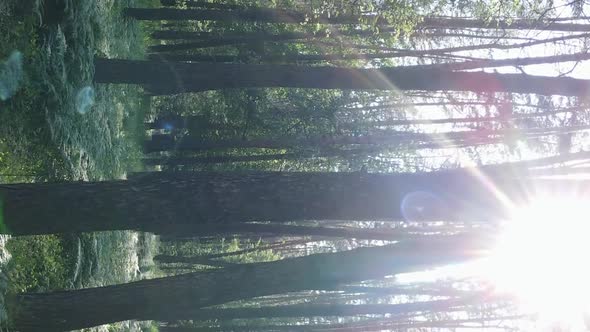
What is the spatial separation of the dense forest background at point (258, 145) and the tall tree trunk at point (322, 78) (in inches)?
1.1

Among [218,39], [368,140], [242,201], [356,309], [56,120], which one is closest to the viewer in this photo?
[242,201]

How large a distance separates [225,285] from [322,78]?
3.76 metres

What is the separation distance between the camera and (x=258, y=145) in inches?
773

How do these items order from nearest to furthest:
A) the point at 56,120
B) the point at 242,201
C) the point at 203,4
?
the point at 242,201 < the point at 56,120 < the point at 203,4

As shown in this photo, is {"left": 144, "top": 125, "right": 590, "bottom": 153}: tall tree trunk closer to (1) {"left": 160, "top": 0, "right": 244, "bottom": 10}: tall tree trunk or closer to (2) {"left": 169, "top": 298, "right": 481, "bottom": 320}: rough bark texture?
(1) {"left": 160, "top": 0, "right": 244, "bottom": 10}: tall tree trunk

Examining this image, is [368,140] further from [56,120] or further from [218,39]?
[56,120]

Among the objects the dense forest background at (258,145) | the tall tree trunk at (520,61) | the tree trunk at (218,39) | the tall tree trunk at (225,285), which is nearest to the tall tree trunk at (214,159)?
the dense forest background at (258,145)

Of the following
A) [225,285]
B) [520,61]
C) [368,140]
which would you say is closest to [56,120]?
[225,285]

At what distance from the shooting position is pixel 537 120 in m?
15.9

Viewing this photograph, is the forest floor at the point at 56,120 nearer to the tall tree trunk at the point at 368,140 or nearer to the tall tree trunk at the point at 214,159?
the tall tree trunk at the point at 368,140

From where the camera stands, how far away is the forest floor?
802cm

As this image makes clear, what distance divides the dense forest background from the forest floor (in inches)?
1.6

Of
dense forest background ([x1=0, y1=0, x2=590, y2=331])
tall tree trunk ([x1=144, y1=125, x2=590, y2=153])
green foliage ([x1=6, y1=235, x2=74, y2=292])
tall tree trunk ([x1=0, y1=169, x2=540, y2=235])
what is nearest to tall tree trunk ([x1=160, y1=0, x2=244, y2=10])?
dense forest background ([x1=0, y1=0, x2=590, y2=331])

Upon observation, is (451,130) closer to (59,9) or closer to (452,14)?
(452,14)
